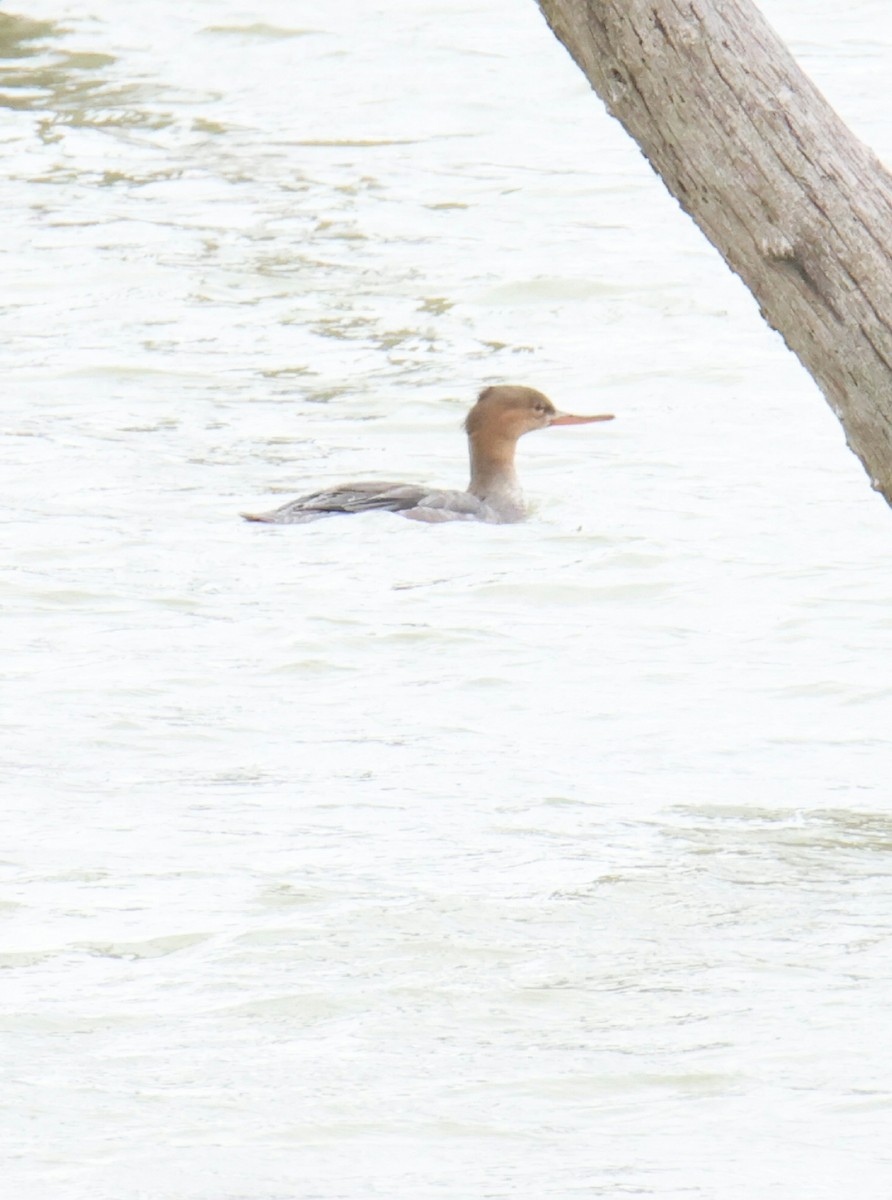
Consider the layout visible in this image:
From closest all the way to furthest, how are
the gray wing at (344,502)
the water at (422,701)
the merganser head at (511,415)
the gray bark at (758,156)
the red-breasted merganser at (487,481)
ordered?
the gray bark at (758,156) < the water at (422,701) < the gray wing at (344,502) < the red-breasted merganser at (487,481) < the merganser head at (511,415)

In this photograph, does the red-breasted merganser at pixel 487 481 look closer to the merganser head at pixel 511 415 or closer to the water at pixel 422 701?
the merganser head at pixel 511 415

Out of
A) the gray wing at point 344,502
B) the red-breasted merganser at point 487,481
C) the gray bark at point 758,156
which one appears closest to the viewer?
the gray bark at point 758,156

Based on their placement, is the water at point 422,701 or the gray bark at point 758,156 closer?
the gray bark at point 758,156

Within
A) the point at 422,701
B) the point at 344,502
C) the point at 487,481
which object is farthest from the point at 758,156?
the point at 487,481

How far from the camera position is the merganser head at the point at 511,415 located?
10930 mm

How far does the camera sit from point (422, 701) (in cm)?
802

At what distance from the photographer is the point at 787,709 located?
25.6 feet

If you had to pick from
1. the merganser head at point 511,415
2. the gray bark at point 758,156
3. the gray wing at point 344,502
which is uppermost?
the gray bark at point 758,156

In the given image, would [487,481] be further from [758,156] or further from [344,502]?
[758,156]

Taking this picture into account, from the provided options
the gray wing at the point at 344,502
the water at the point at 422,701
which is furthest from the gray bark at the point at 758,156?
the gray wing at the point at 344,502

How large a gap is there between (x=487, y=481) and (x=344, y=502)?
2.83ft

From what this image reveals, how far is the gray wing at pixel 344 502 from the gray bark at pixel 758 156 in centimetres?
603

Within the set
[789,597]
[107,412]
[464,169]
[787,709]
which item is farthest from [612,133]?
[787,709]

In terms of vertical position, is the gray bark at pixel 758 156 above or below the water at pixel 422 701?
above
